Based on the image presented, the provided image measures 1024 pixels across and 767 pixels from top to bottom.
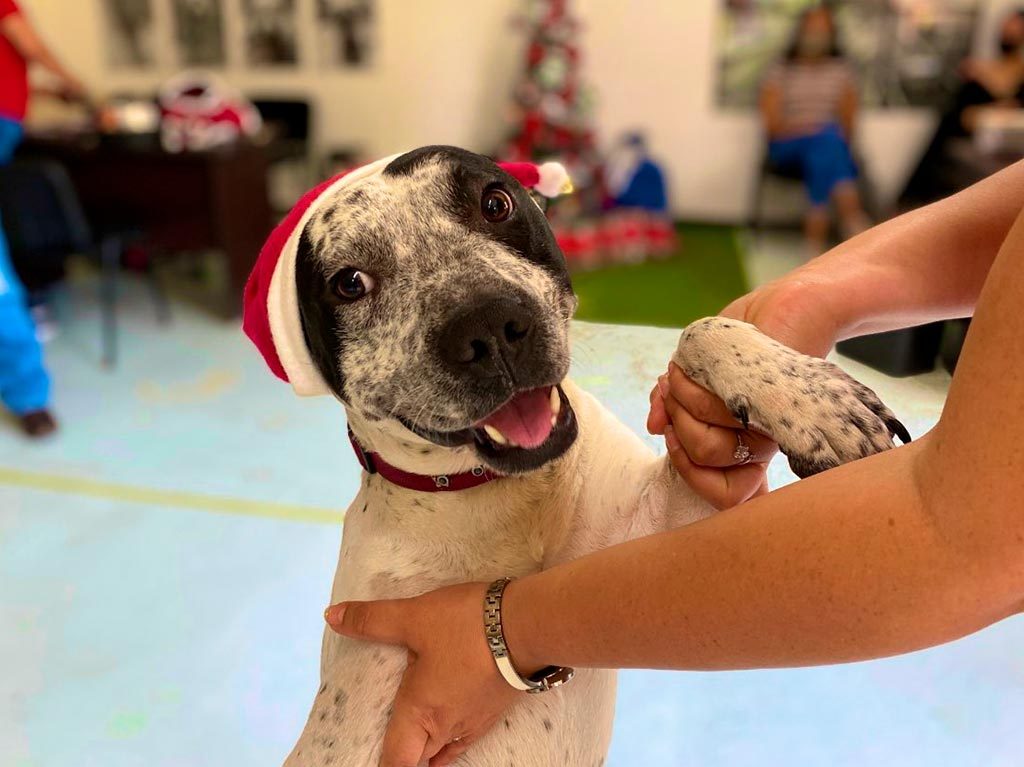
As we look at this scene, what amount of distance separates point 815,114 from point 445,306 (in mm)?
5643

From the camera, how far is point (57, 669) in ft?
6.98

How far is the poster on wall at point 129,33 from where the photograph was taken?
24.3 ft

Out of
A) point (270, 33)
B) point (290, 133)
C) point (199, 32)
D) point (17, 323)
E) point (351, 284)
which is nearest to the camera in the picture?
point (351, 284)

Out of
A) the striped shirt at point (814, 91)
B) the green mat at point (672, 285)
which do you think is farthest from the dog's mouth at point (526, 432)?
the striped shirt at point (814, 91)

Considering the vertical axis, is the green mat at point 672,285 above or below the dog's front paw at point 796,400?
below

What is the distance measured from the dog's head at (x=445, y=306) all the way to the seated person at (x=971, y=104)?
15.9 feet

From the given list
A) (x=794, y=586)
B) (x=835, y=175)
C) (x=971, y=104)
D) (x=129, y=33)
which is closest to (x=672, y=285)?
(x=835, y=175)

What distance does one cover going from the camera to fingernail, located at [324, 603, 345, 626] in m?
1.23

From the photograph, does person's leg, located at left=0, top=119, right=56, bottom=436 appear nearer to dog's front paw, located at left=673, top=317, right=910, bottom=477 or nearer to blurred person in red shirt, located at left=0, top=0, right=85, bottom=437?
blurred person in red shirt, located at left=0, top=0, right=85, bottom=437

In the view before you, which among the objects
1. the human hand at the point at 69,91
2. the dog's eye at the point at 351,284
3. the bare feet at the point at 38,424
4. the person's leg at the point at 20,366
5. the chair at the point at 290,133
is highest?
the dog's eye at the point at 351,284

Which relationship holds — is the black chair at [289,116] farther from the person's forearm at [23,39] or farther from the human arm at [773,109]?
the human arm at [773,109]

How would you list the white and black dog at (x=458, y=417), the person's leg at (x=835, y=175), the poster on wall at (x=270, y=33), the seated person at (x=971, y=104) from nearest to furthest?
the white and black dog at (x=458, y=417) → the seated person at (x=971, y=104) → the person's leg at (x=835, y=175) → the poster on wall at (x=270, y=33)

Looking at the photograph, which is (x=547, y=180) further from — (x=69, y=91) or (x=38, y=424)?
(x=69, y=91)

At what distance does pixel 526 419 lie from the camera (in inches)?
46.5
